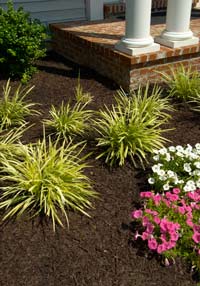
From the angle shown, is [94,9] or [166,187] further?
[94,9]

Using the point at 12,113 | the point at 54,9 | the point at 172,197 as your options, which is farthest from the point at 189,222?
the point at 54,9

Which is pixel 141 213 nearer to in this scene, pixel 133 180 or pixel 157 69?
pixel 133 180

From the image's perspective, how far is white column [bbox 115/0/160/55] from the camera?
4.68 meters

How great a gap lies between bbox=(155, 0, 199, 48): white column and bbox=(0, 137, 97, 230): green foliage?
289cm

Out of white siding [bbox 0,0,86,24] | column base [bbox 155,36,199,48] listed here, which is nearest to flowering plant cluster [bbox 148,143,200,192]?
column base [bbox 155,36,199,48]

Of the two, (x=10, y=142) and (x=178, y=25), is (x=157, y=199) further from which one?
(x=178, y=25)

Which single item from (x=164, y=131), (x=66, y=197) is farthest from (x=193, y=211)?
(x=164, y=131)

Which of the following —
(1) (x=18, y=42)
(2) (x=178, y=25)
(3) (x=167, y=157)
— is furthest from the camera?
(2) (x=178, y=25)

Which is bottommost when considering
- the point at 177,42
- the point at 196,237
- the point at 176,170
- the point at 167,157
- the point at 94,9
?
the point at 196,237

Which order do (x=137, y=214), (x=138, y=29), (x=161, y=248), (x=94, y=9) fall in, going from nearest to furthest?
(x=161, y=248), (x=137, y=214), (x=138, y=29), (x=94, y=9)

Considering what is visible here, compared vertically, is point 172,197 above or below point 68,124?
below

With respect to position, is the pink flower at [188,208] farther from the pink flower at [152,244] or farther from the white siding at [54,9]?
the white siding at [54,9]

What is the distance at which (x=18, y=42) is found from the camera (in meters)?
4.96

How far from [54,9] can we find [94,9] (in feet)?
2.61
